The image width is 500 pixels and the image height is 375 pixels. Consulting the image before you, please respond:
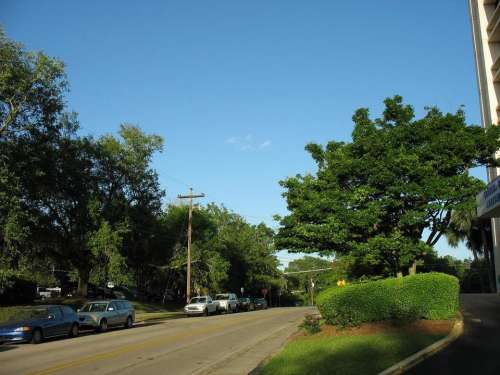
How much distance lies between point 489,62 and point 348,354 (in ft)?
127

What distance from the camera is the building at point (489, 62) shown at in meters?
41.4

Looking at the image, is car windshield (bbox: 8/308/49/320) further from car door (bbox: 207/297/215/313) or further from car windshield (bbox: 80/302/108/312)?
car door (bbox: 207/297/215/313)

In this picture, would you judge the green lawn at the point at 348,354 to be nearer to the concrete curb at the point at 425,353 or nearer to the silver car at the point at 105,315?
the concrete curb at the point at 425,353

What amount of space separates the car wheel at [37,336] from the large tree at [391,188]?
418 inches

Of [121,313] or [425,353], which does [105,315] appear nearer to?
[121,313]

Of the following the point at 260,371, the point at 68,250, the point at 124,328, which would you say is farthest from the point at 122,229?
the point at 260,371

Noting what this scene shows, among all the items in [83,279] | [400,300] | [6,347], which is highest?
[83,279]

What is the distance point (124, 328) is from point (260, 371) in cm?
1788

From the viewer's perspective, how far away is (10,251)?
33.3 metres

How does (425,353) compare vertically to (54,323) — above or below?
below

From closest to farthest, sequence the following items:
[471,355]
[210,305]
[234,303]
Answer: [471,355] < [210,305] < [234,303]

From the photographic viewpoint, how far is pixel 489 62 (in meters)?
42.9

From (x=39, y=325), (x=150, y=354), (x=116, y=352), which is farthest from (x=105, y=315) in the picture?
(x=150, y=354)

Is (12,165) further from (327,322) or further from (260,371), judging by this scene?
(260,371)
